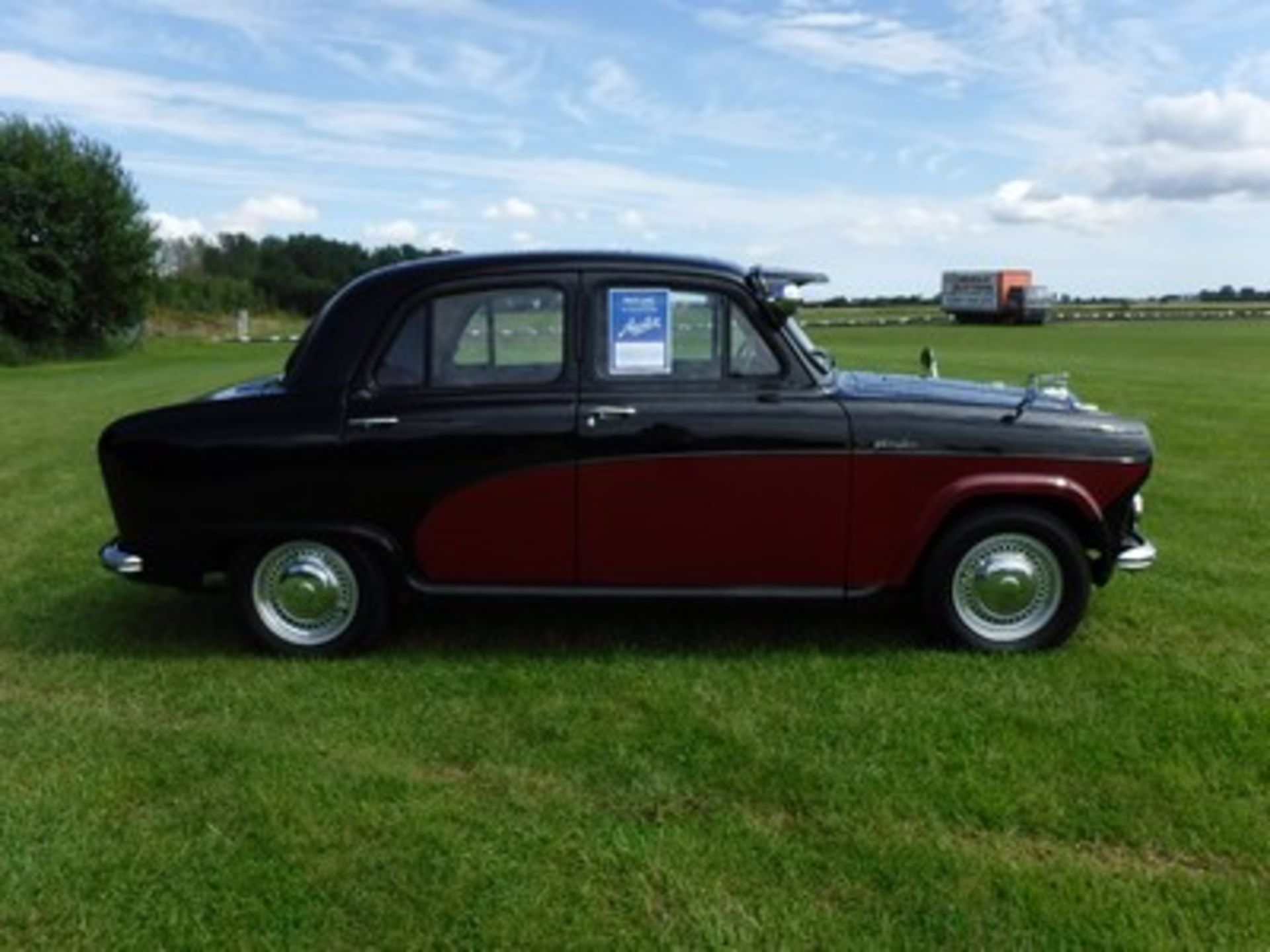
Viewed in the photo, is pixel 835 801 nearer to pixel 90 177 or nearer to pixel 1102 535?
pixel 1102 535

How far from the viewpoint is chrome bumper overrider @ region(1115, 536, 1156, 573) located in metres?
5.38

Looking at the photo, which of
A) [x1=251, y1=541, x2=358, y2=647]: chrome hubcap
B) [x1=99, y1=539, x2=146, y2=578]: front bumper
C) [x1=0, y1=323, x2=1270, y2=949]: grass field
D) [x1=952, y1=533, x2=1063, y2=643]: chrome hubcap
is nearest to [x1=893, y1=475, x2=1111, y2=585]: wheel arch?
[x1=952, y1=533, x2=1063, y2=643]: chrome hubcap

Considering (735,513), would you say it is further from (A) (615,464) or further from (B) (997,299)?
(B) (997,299)

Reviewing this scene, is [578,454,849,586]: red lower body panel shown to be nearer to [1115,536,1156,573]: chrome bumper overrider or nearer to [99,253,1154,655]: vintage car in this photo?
[99,253,1154,655]: vintage car

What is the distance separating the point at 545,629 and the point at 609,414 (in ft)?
4.13

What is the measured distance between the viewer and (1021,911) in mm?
3234

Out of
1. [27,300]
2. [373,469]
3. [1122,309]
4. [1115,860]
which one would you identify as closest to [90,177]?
[27,300]

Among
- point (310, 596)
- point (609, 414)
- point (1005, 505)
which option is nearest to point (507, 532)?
point (609, 414)

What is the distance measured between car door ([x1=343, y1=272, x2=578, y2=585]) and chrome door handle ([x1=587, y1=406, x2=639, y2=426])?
2.8 inches

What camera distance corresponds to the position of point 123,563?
5.44m

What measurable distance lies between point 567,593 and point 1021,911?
255 centimetres

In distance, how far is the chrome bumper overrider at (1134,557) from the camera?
538cm

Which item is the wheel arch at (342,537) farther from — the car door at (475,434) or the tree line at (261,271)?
the tree line at (261,271)

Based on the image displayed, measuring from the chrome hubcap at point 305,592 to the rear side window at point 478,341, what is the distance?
2.76 feet
